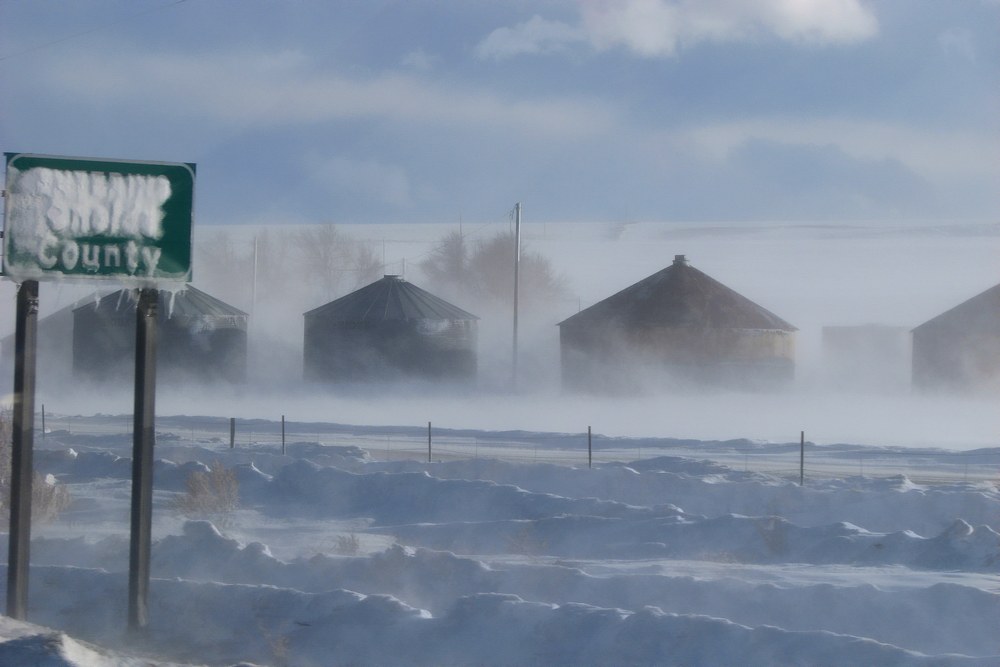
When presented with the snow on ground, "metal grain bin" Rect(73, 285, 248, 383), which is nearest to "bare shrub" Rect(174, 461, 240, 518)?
the snow on ground

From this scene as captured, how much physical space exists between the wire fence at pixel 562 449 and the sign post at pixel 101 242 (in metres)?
12.7

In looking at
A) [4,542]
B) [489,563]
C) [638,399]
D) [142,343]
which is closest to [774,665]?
[489,563]

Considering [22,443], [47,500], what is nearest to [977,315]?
[47,500]

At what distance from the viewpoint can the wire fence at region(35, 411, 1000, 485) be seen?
22938 mm

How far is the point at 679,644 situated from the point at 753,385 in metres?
37.3

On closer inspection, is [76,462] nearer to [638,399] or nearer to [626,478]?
[626,478]

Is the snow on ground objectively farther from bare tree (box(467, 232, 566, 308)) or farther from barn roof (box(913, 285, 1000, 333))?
bare tree (box(467, 232, 566, 308))

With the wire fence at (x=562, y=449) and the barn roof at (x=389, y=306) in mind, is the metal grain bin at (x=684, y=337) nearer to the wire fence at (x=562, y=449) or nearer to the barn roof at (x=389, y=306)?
the barn roof at (x=389, y=306)

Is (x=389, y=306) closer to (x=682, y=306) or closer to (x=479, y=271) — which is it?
(x=682, y=306)

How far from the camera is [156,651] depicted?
859 centimetres

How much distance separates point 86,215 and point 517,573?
5110 mm

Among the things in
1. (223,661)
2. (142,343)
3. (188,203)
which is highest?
(188,203)

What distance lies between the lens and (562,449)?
2764 cm

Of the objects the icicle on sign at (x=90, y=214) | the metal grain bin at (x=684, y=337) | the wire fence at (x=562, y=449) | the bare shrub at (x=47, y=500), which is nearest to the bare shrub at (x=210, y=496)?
the bare shrub at (x=47, y=500)
